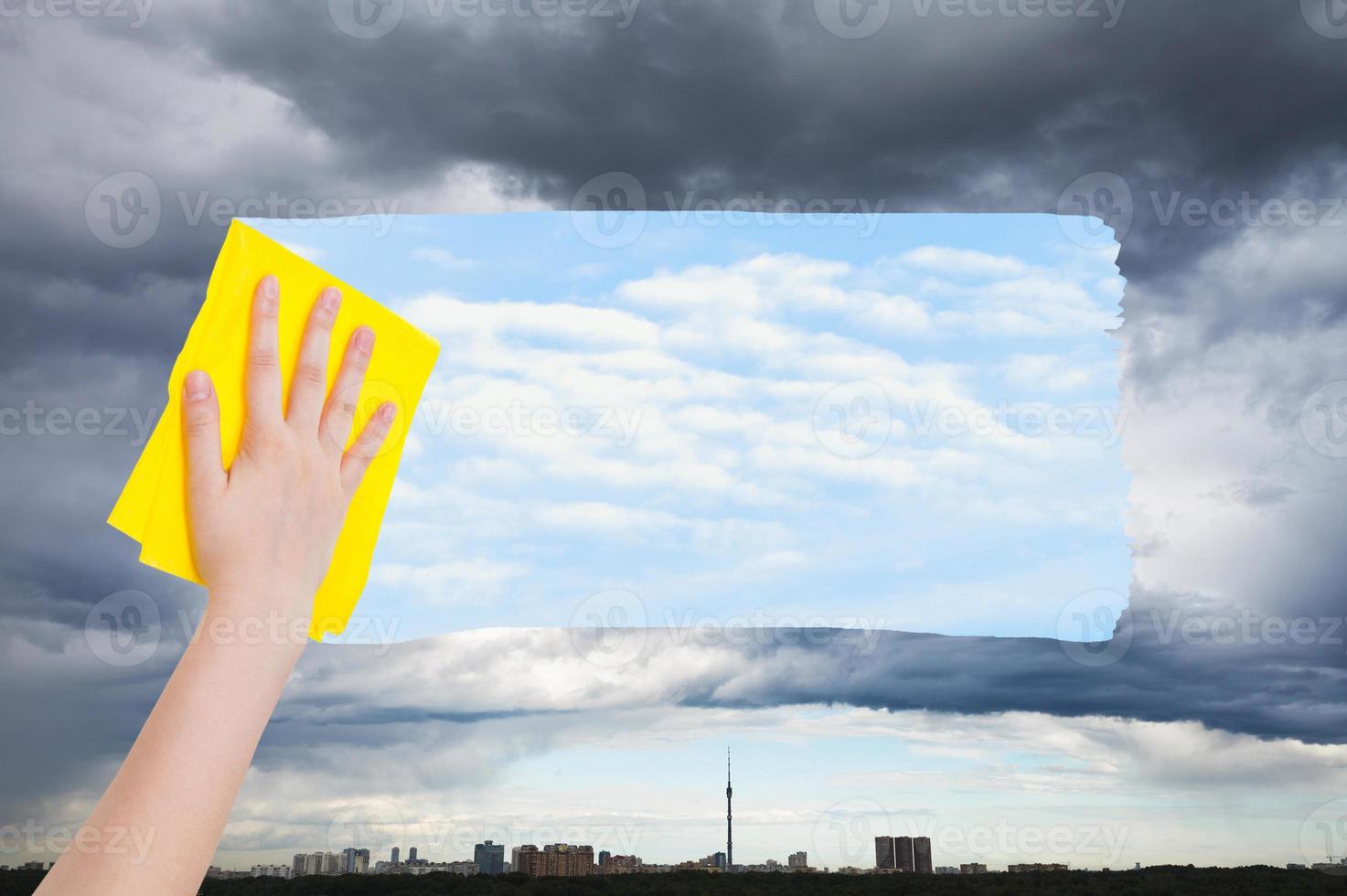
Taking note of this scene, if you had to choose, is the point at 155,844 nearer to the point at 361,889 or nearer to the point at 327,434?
the point at 327,434

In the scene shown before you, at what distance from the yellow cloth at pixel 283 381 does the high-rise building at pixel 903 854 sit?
53.9 metres

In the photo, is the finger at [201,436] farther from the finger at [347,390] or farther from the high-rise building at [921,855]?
the high-rise building at [921,855]

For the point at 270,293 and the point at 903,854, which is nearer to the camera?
the point at 270,293

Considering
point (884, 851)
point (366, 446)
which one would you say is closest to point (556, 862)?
point (884, 851)

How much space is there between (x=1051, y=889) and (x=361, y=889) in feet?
115

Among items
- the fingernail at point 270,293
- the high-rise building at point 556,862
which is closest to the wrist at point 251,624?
the fingernail at point 270,293

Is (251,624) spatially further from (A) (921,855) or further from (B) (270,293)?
(A) (921,855)

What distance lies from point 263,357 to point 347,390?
0.57 ft

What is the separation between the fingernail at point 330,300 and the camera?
2031mm

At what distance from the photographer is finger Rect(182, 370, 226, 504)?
172 cm

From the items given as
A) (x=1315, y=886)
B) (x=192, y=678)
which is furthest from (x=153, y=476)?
(x=1315, y=886)

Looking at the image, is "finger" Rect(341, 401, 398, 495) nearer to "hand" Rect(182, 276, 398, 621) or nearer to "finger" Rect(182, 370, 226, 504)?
"hand" Rect(182, 276, 398, 621)

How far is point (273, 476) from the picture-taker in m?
1.76

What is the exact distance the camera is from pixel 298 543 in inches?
68.8
